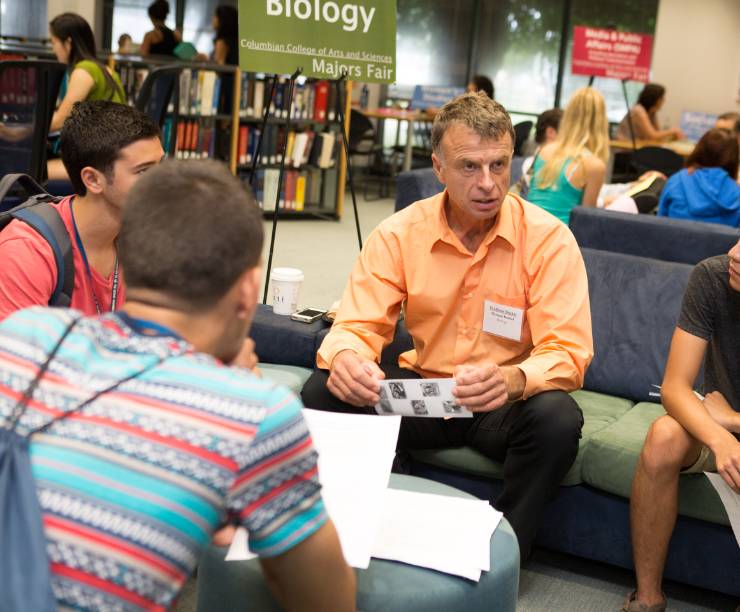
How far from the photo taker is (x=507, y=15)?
13039 mm

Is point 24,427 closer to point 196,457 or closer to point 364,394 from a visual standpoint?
point 196,457

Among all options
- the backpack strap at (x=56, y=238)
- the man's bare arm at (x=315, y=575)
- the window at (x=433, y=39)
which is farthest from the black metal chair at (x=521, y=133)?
the man's bare arm at (x=315, y=575)

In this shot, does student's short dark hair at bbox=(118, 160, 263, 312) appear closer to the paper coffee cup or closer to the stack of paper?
the stack of paper

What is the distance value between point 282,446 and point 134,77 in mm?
6811

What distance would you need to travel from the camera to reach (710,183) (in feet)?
16.9

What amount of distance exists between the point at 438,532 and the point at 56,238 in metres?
0.97

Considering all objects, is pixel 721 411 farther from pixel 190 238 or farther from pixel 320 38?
pixel 320 38

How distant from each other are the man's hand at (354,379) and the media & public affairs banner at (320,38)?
1.45 m

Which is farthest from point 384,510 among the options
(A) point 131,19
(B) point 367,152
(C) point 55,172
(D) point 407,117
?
(A) point 131,19

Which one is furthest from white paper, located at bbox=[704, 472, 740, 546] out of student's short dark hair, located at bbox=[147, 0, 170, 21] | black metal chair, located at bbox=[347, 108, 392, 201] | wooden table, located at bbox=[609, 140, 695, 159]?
student's short dark hair, located at bbox=[147, 0, 170, 21]

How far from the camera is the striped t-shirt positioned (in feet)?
3.11

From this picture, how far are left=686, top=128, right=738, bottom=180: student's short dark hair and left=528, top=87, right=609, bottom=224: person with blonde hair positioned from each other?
1.74 ft

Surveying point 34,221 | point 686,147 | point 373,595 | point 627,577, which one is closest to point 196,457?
point 373,595

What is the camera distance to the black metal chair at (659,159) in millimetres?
8617
